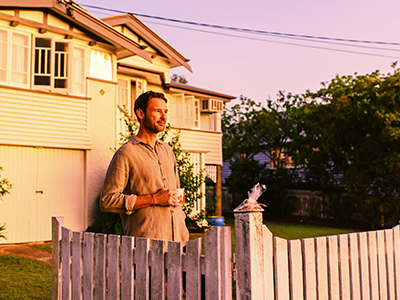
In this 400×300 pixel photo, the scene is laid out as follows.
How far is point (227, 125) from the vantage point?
38531mm

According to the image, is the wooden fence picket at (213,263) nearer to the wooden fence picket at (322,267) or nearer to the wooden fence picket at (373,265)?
the wooden fence picket at (322,267)

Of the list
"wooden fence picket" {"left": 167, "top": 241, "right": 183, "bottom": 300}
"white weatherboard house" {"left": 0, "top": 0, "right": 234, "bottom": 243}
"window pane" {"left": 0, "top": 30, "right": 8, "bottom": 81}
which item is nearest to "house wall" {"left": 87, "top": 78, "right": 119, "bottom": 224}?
"white weatherboard house" {"left": 0, "top": 0, "right": 234, "bottom": 243}

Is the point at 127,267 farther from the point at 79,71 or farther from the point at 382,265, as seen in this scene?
the point at 79,71

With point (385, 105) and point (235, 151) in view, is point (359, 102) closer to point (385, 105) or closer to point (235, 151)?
point (385, 105)

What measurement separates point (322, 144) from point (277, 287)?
75.4 feet

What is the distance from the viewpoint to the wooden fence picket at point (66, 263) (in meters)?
4.05

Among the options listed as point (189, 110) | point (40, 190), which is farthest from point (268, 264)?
point (189, 110)

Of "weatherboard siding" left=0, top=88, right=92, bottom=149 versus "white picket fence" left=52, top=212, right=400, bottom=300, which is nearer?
"white picket fence" left=52, top=212, right=400, bottom=300

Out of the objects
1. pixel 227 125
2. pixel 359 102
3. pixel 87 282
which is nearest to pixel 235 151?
pixel 227 125

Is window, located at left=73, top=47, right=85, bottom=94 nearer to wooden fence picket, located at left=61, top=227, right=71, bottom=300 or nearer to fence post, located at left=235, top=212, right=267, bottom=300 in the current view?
wooden fence picket, located at left=61, top=227, right=71, bottom=300

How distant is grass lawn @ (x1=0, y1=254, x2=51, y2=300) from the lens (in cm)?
709

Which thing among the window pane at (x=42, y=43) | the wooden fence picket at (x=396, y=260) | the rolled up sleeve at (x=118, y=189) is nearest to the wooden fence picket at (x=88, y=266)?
the rolled up sleeve at (x=118, y=189)

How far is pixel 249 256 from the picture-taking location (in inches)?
107

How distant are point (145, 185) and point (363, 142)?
18584 millimetres
